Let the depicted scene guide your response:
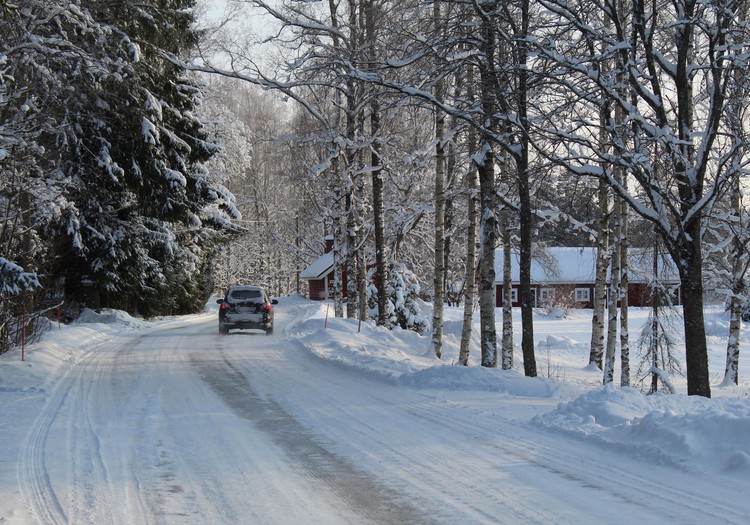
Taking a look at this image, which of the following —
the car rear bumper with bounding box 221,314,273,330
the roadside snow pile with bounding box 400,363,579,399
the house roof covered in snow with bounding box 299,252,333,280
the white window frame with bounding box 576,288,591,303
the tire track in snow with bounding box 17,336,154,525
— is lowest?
the tire track in snow with bounding box 17,336,154,525

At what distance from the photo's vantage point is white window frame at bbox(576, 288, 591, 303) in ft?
206

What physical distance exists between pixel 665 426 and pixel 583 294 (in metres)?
58.1

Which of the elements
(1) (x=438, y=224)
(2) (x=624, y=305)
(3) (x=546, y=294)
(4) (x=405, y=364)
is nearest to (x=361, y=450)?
(4) (x=405, y=364)

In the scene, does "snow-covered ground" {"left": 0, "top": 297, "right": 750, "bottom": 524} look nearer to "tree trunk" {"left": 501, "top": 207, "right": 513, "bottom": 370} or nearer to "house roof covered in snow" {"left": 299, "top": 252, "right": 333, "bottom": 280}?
"tree trunk" {"left": 501, "top": 207, "right": 513, "bottom": 370}

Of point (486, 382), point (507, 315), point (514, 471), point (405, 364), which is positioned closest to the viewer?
point (514, 471)

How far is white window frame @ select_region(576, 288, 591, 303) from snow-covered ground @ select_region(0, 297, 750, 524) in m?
52.6

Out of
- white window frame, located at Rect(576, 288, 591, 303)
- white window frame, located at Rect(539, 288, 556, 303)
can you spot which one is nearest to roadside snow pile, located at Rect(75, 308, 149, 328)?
white window frame, located at Rect(539, 288, 556, 303)

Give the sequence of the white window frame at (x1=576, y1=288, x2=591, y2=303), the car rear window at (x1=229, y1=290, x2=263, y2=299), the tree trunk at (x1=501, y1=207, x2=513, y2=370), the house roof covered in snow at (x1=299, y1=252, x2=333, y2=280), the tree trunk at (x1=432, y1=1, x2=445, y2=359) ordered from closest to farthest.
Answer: the tree trunk at (x1=432, y1=1, x2=445, y2=359), the tree trunk at (x1=501, y1=207, x2=513, y2=370), the car rear window at (x1=229, y1=290, x2=263, y2=299), the house roof covered in snow at (x1=299, y1=252, x2=333, y2=280), the white window frame at (x1=576, y1=288, x2=591, y2=303)

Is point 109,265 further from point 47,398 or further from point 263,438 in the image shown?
point 263,438

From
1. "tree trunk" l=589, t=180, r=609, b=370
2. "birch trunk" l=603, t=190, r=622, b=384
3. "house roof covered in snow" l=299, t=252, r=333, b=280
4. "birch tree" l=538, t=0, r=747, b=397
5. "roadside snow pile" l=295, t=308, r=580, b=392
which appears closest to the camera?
"birch tree" l=538, t=0, r=747, b=397

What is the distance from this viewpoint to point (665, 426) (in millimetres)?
7008

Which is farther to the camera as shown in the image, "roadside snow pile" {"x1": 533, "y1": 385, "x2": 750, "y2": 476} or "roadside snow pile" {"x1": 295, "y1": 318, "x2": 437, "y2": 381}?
"roadside snow pile" {"x1": 295, "y1": 318, "x2": 437, "y2": 381}

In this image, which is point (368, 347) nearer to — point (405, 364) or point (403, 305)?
point (405, 364)

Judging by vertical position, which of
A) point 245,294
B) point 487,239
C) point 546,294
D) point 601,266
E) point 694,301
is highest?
point 487,239
